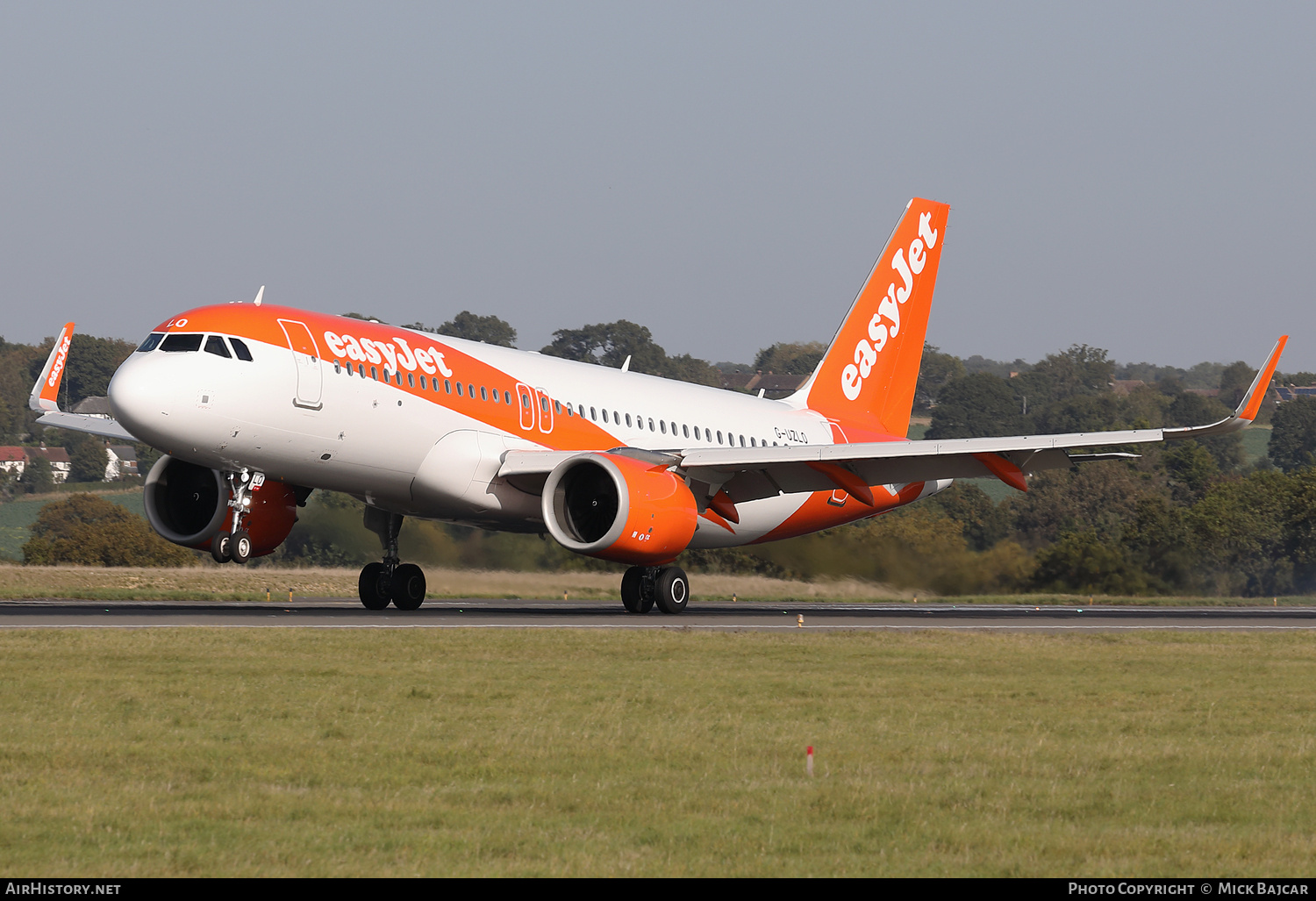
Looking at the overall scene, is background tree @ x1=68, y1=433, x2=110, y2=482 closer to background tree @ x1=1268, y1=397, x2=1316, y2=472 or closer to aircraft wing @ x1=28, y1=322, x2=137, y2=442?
aircraft wing @ x1=28, y1=322, x2=137, y2=442

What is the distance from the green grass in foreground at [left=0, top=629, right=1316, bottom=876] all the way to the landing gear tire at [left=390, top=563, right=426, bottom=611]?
Result: 10.5 m

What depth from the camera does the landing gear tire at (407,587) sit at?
2916cm

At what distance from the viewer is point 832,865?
780 cm

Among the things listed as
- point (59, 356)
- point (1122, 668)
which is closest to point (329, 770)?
point (1122, 668)

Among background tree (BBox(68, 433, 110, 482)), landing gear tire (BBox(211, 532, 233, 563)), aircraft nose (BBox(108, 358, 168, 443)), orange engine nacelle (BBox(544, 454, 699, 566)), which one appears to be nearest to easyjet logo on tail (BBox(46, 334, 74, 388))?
aircraft nose (BBox(108, 358, 168, 443))

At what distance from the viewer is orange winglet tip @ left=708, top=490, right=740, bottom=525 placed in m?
29.2

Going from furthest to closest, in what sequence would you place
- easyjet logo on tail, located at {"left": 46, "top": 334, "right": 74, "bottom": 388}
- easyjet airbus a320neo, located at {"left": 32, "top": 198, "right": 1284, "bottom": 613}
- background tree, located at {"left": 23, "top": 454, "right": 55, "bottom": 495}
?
background tree, located at {"left": 23, "top": 454, "right": 55, "bottom": 495} < easyjet logo on tail, located at {"left": 46, "top": 334, "right": 74, "bottom": 388} < easyjet airbus a320neo, located at {"left": 32, "top": 198, "right": 1284, "bottom": 613}

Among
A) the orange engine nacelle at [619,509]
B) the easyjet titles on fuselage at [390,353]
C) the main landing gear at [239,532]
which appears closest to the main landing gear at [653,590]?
the orange engine nacelle at [619,509]

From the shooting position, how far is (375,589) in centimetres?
2914

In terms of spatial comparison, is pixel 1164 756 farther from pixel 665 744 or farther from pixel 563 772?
pixel 563 772

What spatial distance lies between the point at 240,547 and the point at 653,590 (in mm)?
7738

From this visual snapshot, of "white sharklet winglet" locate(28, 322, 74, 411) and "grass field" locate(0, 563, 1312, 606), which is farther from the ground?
"white sharklet winglet" locate(28, 322, 74, 411)

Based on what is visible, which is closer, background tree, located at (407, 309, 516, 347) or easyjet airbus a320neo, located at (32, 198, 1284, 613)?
easyjet airbus a320neo, located at (32, 198, 1284, 613)

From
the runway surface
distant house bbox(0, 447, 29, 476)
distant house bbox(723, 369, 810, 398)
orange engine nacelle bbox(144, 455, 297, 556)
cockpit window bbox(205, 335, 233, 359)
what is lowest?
the runway surface
